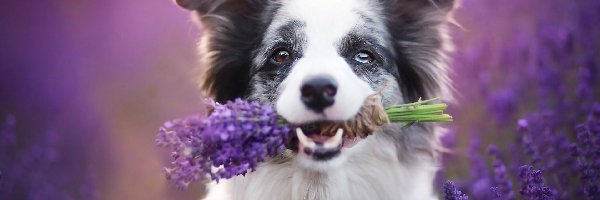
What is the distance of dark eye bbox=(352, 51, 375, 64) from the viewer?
3.62 meters

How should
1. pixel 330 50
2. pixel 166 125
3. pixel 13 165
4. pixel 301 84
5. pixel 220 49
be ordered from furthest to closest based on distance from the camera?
pixel 13 165 → pixel 220 49 → pixel 330 50 → pixel 301 84 → pixel 166 125

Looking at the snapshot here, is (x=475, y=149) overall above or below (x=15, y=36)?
below

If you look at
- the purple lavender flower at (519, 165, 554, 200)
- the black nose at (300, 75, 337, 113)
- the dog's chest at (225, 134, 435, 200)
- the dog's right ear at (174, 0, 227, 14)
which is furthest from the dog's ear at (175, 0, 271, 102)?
the purple lavender flower at (519, 165, 554, 200)

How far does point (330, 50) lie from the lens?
11.5ft

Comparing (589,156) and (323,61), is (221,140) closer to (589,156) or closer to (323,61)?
(323,61)

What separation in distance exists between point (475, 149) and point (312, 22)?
179 cm

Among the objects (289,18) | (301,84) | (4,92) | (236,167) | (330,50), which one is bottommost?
(236,167)

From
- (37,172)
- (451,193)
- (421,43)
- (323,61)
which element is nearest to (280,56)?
(323,61)

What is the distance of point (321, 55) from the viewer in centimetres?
348

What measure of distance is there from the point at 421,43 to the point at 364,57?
476mm

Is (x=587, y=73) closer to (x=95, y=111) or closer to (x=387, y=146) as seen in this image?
(x=387, y=146)

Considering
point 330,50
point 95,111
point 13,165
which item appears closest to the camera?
point 330,50

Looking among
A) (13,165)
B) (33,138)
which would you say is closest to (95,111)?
(33,138)

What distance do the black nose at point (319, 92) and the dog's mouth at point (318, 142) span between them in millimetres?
146
